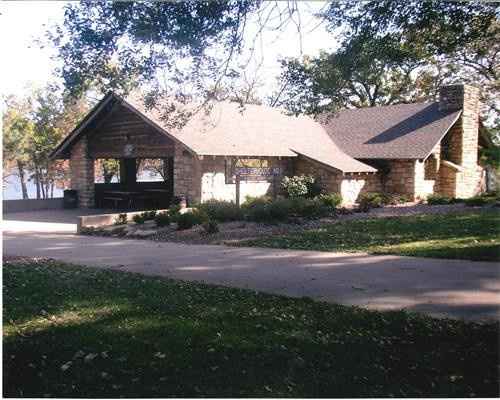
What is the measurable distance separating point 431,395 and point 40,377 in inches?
130

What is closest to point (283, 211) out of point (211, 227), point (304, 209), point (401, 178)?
point (304, 209)

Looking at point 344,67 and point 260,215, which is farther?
point 260,215

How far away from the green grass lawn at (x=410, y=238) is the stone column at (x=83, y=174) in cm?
1299

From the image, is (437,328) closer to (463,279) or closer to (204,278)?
(463,279)

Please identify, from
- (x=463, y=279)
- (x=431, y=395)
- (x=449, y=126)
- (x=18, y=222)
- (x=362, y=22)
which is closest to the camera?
(x=431, y=395)

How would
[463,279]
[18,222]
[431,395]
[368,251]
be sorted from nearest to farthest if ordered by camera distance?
1. [431,395]
2. [463,279]
3. [368,251]
4. [18,222]

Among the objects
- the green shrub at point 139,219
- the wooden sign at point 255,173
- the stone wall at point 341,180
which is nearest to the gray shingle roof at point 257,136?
the stone wall at point 341,180

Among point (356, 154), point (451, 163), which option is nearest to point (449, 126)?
point (451, 163)

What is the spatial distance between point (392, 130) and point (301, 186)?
6.71m

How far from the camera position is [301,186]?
21719mm

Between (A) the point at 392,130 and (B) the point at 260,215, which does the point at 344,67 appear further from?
(A) the point at 392,130

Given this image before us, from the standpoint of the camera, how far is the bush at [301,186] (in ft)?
71.1

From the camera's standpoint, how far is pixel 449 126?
78.2 feet

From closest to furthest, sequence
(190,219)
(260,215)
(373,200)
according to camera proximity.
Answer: (190,219), (260,215), (373,200)
